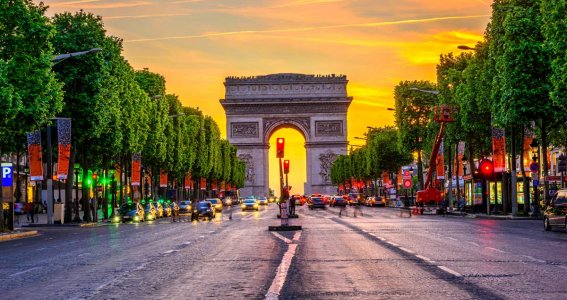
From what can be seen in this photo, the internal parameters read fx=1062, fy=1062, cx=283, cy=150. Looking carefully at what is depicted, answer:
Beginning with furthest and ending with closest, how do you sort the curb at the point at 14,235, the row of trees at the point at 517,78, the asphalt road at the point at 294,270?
the row of trees at the point at 517,78 < the curb at the point at 14,235 < the asphalt road at the point at 294,270

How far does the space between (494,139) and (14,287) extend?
171 feet

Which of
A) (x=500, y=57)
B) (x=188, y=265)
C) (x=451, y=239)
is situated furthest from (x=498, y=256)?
(x=500, y=57)

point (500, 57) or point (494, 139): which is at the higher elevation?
point (500, 57)

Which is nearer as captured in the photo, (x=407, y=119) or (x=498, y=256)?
(x=498, y=256)

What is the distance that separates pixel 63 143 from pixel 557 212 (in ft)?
96.7

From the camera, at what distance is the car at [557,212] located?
44706 mm

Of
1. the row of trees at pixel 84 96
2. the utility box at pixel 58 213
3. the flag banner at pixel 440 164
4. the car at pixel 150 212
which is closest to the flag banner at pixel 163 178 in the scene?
the row of trees at pixel 84 96

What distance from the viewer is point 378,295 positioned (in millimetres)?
16578

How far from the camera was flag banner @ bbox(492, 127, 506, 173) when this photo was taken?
6688 centimetres

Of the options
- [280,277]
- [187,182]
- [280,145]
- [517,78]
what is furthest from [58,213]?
[187,182]

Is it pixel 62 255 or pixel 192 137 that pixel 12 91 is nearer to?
pixel 62 255

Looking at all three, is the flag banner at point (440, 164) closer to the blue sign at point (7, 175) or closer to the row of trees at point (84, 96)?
the row of trees at point (84, 96)

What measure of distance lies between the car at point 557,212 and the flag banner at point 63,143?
92.6 ft

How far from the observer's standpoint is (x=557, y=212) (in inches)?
1785
